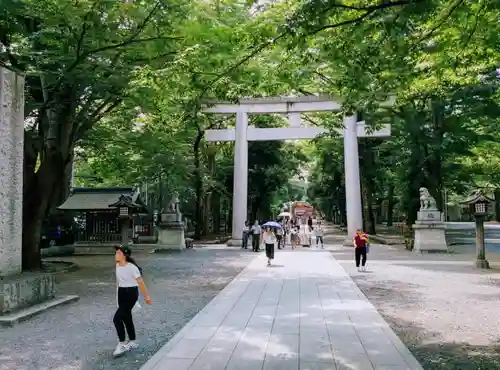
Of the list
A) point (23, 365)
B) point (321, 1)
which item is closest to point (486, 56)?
point (321, 1)

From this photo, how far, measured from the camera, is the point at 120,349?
5.97 metres

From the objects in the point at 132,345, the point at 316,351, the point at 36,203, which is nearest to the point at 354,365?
the point at 316,351

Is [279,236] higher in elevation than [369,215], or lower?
lower

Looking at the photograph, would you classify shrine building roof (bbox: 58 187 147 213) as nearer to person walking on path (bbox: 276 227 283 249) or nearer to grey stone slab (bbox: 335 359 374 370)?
person walking on path (bbox: 276 227 283 249)

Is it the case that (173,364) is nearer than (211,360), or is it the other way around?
(173,364)

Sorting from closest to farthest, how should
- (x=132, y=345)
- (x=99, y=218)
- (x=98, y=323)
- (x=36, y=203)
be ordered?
(x=132, y=345) → (x=98, y=323) → (x=36, y=203) → (x=99, y=218)

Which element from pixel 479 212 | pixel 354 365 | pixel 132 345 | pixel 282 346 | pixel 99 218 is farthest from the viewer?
pixel 99 218

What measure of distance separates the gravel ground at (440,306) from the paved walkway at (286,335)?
39cm

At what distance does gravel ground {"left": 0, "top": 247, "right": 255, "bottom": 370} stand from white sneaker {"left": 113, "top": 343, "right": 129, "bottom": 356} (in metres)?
0.08

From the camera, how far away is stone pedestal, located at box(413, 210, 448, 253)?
20172 mm

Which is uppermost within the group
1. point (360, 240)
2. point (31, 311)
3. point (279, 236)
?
point (360, 240)

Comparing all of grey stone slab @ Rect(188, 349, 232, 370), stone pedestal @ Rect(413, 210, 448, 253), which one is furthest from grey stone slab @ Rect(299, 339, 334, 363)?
stone pedestal @ Rect(413, 210, 448, 253)

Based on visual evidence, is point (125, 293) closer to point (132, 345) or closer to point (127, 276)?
point (127, 276)

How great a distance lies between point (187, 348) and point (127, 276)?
4.20 ft
